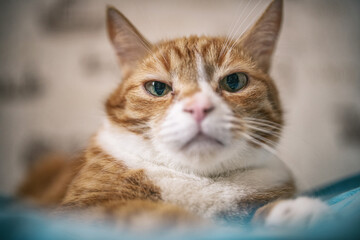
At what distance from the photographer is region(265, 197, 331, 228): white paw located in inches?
25.3

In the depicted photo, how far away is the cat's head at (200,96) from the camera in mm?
850

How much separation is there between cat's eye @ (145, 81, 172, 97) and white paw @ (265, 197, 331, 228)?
0.56 meters

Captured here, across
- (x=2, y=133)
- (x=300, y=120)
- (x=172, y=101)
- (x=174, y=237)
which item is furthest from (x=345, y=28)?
(x=2, y=133)

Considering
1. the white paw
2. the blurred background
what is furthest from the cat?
the blurred background

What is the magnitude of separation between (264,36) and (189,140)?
28.4 inches

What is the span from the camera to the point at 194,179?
36.2 inches

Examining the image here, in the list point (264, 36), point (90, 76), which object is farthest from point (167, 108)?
point (90, 76)

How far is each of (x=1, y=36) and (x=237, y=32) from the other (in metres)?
2.12

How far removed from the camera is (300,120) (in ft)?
7.39

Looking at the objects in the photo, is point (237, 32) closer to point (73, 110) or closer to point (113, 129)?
point (113, 129)

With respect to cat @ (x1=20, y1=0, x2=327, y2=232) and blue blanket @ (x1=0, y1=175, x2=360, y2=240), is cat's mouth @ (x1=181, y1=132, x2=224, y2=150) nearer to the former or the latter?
cat @ (x1=20, y1=0, x2=327, y2=232)

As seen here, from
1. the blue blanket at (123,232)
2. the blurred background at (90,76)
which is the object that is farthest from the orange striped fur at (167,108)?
the blurred background at (90,76)

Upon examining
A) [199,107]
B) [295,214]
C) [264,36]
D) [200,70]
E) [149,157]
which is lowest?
[295,214]

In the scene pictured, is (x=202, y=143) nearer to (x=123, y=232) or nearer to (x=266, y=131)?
(x=266, y=131)
